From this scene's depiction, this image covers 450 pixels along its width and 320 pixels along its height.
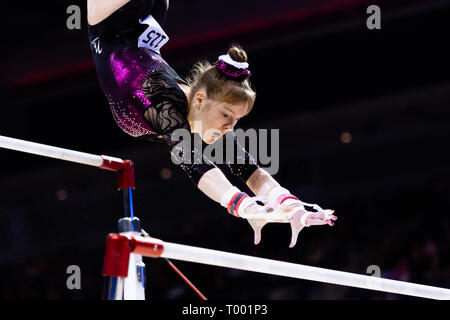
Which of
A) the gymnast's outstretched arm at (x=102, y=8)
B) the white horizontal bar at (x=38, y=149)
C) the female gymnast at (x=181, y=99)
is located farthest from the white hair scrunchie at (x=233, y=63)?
the white horizontal bar at (x=38, y=149)

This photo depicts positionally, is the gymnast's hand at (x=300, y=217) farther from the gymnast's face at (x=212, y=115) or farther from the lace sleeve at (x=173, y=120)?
the gymnast's face at (x=212, y=115)

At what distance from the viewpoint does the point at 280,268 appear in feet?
8.34

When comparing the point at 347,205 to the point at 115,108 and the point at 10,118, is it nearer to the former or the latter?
the point at 10,118

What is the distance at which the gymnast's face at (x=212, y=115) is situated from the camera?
9.29ft

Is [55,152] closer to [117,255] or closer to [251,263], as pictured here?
[117,255]

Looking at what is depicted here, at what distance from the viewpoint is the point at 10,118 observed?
754 centimetres

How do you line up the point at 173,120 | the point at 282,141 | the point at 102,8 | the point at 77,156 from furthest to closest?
the point at 282,141 < the point at 77,156 < the point at 102,8 < the point at 173,120

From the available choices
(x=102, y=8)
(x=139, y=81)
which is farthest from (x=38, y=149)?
(x=102, y=8)

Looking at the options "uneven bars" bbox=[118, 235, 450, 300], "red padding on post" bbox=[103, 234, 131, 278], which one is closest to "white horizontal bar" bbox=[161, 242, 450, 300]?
Answer: "uneven bars" bbox=[118, 235, 450, 300]

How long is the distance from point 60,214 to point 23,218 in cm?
63

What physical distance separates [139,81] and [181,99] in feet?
0.75

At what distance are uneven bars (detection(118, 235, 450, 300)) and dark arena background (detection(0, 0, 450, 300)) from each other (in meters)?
3.12
